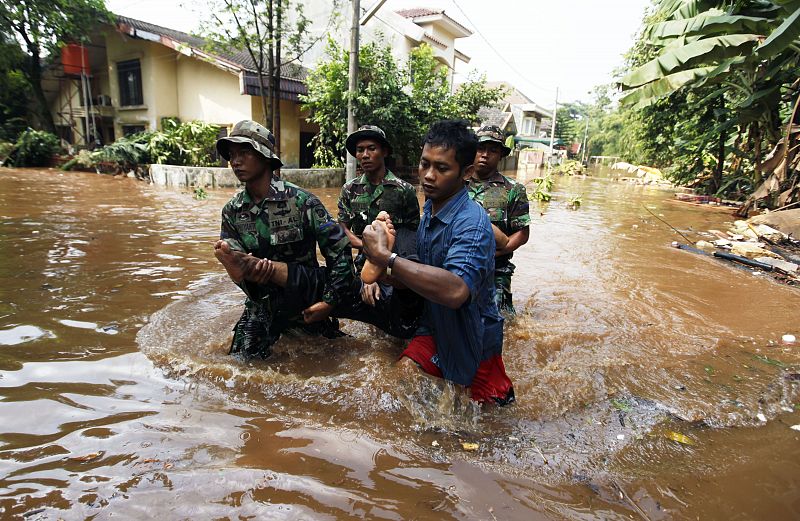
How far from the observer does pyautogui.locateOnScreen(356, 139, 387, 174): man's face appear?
4.00 metres

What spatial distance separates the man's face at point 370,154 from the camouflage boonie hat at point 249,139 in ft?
3.43

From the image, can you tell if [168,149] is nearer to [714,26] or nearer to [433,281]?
[714,26]

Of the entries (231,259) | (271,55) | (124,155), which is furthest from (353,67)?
(124,155)

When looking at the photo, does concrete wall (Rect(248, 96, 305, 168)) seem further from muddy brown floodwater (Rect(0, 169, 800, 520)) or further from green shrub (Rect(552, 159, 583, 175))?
green shrub (Rect(552, 159, 583, 175))

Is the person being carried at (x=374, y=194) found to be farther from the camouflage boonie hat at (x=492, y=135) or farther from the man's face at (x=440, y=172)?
the man's face at (x=440, y=172)

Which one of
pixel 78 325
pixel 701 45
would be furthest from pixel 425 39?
pixel 78 325

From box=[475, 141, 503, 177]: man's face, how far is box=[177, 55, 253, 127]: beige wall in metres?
15.0

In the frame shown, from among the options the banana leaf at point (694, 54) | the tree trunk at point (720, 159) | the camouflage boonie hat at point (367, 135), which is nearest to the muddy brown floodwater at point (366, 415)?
the camouflage boonie hat at point (367, 135)

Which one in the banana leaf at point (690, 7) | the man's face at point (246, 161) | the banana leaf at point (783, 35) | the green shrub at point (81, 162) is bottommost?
the green shrub at point (81, 162)

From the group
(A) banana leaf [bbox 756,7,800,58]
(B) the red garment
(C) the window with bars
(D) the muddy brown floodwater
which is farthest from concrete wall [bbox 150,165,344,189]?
(B) the red garment

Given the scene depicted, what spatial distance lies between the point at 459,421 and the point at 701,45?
33.0 ft

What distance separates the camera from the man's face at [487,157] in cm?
411

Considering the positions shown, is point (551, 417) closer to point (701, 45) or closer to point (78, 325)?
point (78, 325)

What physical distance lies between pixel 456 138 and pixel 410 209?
6.48 ft
